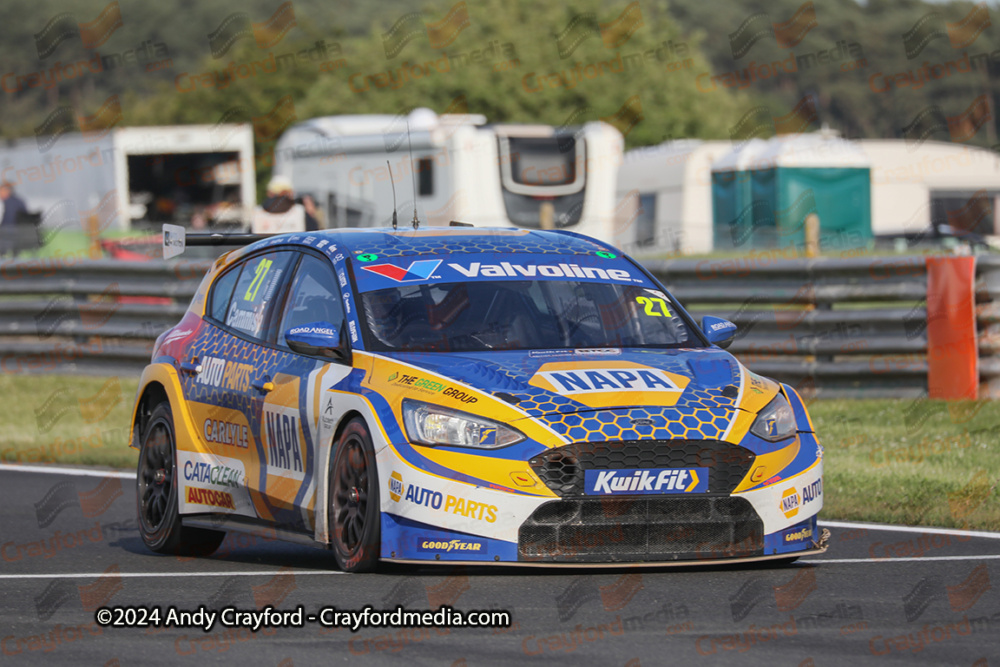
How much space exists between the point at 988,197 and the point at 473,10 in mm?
36269

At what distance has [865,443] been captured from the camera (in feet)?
39.2

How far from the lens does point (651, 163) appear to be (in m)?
33.3

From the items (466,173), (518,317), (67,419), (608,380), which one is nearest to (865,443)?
(518,317)

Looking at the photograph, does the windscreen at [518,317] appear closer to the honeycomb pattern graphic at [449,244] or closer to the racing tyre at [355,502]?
the honeycomb pattern graphic at [449,244]

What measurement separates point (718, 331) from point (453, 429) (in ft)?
5.35

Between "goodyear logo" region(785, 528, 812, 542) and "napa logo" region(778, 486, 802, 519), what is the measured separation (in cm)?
8

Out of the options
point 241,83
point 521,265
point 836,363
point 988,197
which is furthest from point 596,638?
point 241,83

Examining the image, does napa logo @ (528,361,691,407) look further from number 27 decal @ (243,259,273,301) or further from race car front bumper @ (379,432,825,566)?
number 27 decal @ (243,259,273,301)

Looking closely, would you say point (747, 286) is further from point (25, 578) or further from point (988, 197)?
point (988, 197)

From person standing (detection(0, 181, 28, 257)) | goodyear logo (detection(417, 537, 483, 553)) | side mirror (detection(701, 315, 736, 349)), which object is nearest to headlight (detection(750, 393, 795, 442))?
side mirror (detection(701, 315, 736, 349))

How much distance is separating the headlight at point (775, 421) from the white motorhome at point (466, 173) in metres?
21.8

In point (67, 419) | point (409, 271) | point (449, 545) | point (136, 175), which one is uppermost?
point (136, 175)

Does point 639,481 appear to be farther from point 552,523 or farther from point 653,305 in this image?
point 653,305

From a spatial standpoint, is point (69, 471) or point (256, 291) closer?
point (256, 291)
